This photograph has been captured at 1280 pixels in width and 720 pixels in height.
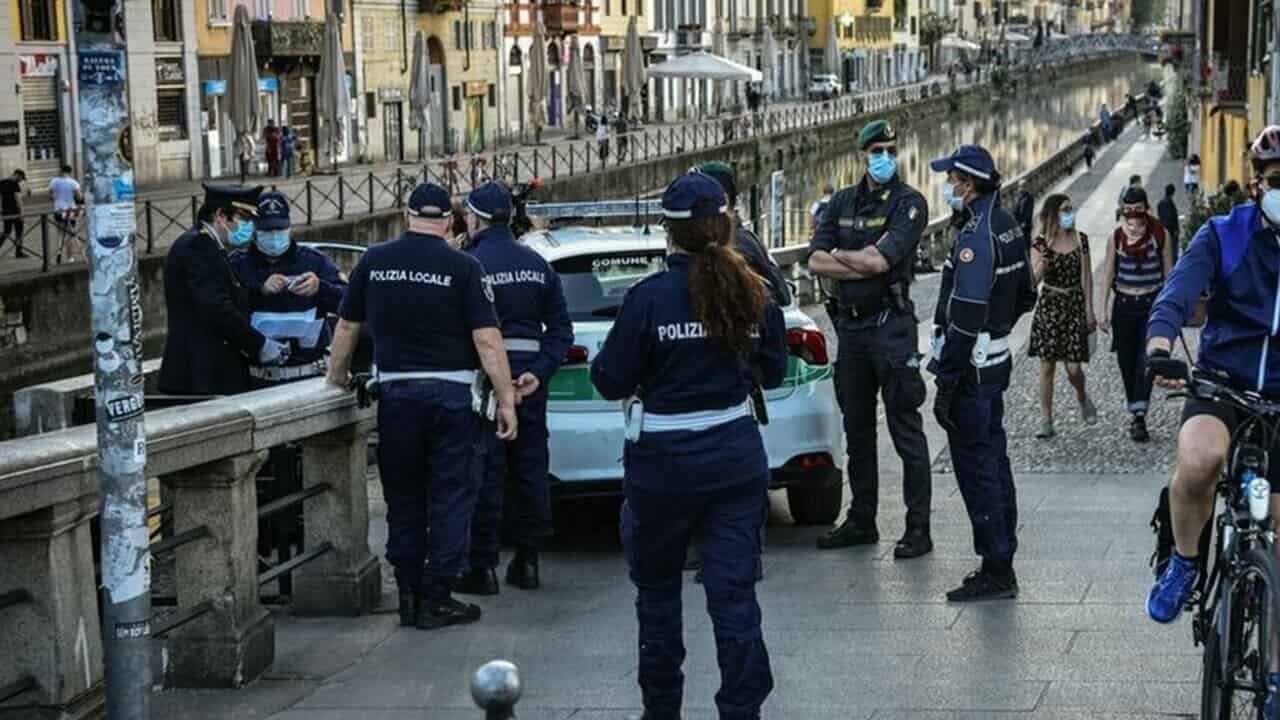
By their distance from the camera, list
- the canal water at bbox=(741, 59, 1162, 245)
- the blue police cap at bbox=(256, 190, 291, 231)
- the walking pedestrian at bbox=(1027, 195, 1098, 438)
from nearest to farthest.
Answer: the blue police cap at bbox=(256, 190, 291, 231) < the walking pedestrian at bbox=(1027, 195, 1098, 438) < the canal water at bbox=(741, 59, 1162, 245)

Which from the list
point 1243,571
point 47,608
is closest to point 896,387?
point 1243,571

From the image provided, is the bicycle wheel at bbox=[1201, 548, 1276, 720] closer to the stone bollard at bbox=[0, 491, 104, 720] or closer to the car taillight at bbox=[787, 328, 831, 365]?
the stone bollard at bbox=[0, 491, 104, 720]

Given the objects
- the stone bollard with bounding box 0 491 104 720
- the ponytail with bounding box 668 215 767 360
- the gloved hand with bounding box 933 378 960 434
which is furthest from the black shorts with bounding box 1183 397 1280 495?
the stone bollard with bounding box 0 491 104 720

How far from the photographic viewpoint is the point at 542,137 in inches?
3014

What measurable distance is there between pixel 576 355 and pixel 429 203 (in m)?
2.20

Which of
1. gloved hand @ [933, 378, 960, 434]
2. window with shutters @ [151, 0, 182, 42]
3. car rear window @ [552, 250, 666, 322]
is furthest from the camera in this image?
window with shutters @ [151, 0, 182, 42]

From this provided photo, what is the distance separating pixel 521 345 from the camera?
400 inches

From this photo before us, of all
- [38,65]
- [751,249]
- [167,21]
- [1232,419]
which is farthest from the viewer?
[167,21]

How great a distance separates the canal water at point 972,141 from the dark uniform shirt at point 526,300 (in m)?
33.7

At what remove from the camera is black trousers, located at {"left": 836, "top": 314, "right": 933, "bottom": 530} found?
10.7 meters

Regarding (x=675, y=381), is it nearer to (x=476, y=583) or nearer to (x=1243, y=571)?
(x=1243, y=571)

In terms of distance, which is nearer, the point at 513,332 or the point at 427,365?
the point at 427,365

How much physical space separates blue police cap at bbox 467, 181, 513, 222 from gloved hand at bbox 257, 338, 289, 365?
123 centimetres

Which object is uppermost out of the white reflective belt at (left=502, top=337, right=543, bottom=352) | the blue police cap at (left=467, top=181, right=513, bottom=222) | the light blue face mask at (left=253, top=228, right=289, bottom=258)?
the blue police cap at (left=467, top=181, right=513, bottom=222)
